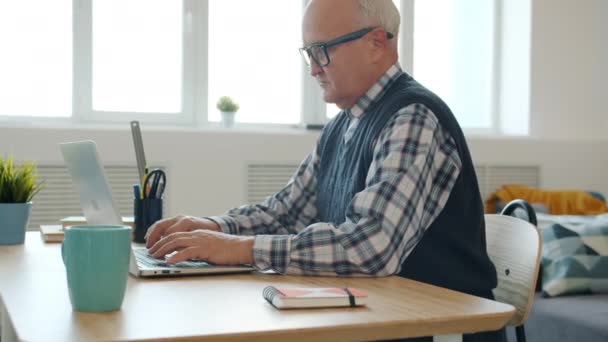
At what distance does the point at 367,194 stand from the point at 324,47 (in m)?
0.45

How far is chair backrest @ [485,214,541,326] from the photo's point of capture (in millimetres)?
1530

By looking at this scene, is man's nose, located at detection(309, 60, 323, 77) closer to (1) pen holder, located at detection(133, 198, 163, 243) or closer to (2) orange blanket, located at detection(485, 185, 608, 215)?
(1) pen holder, located at detection(133, 198, 163, 243)

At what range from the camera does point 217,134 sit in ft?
12.9

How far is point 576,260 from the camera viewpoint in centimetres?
287

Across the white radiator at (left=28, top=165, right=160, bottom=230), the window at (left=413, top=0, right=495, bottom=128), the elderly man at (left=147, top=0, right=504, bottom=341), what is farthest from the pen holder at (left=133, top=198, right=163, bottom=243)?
the window at (left=413, top=0, right=495, bottom=128)

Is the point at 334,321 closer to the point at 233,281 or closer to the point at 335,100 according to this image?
the point at 233,281

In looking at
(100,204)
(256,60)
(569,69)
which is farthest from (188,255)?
(569,69)

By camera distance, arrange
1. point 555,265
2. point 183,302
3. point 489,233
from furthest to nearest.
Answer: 1. point 555,265
2. point 489,233
3. point 183,302

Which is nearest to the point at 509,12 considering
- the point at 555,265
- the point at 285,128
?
the point at 285,128

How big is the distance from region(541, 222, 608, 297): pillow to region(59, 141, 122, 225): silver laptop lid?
6.45ft

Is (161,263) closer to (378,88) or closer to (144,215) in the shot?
(144,215)

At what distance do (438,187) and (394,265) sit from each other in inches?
8.7

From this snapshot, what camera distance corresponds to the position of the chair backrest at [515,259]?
153cm

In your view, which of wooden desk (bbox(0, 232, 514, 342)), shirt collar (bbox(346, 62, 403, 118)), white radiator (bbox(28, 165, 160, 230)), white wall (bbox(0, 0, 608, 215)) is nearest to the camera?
wooden desk (bbox(0, 232, 514, 342))
